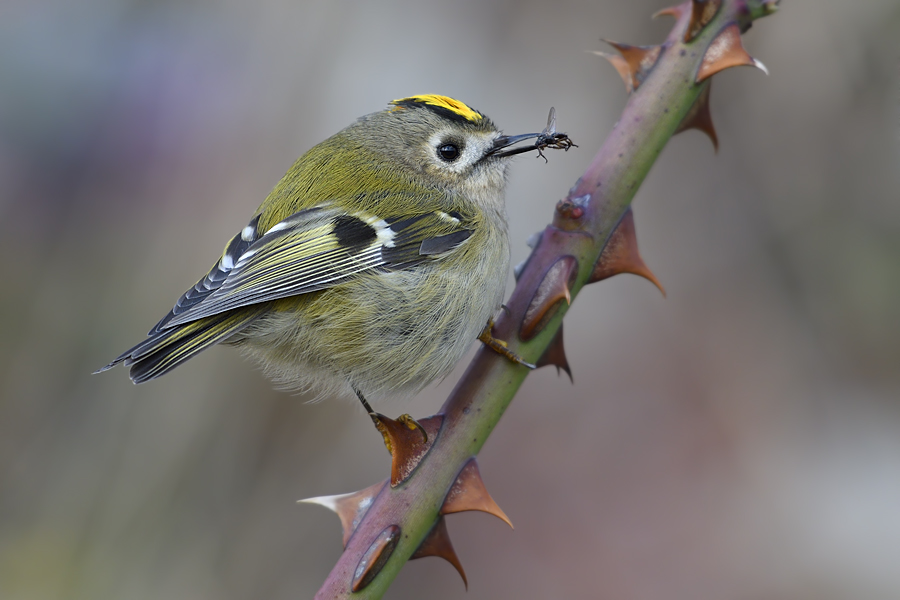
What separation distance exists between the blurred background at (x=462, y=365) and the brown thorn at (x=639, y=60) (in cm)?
191

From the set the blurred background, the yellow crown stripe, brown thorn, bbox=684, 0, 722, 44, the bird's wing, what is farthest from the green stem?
the blurred background

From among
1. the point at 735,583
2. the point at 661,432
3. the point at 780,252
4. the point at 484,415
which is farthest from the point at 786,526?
the point at 484,415

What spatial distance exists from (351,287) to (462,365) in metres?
1.56

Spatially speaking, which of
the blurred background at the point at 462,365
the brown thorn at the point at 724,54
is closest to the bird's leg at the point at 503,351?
the brown thorn at the point at 724,54

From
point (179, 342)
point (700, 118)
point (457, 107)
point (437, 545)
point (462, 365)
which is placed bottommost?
point (462, 365)

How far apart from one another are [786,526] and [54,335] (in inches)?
120

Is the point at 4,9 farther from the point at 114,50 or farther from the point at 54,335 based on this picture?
the point at 54,335

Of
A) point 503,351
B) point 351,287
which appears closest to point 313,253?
point 351,287

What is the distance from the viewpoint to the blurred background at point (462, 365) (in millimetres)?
2875

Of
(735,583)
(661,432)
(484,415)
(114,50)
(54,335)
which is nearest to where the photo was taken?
(484,415)

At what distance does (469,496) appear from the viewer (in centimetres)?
114

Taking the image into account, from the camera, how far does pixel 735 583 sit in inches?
107

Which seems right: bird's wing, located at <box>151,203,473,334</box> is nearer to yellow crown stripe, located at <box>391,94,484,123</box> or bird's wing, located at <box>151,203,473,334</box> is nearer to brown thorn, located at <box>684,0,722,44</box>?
yellow crown stripe, located at <box>391,94,484,123</box>

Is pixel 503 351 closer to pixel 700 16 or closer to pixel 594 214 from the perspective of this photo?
pixel 594 214
